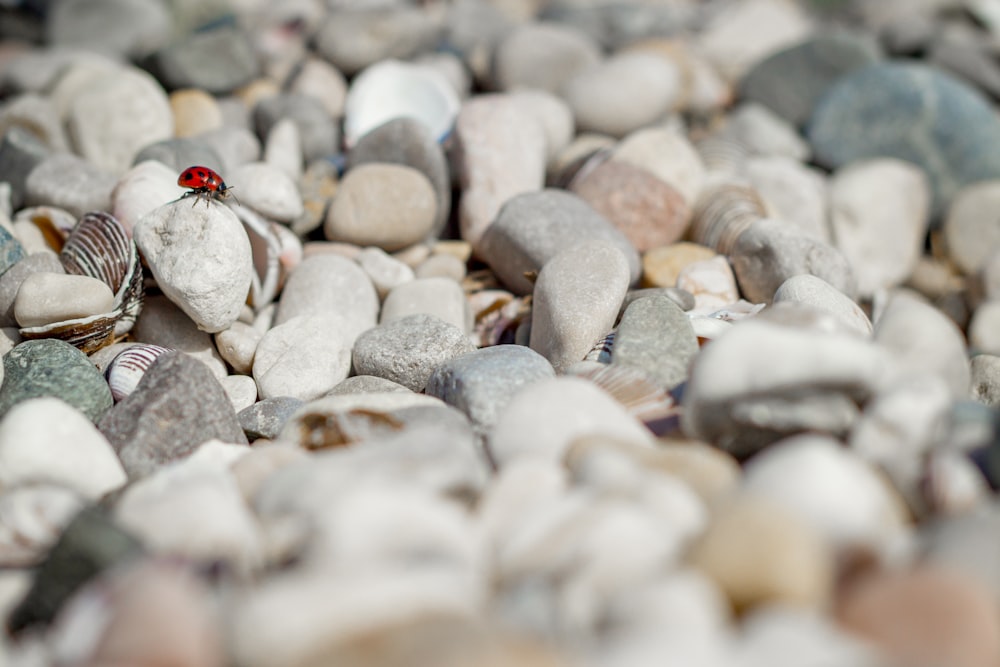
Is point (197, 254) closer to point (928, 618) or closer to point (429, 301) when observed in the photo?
point (429, 301)

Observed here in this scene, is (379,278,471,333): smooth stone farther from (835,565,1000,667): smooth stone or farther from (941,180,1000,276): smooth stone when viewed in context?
(941,180,1000,276): smooth stone

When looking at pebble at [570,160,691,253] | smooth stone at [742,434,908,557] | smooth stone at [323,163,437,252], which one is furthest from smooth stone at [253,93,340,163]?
smooth stone at [742,434,908,557]

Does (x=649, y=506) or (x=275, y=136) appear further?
(x=275, y=136)

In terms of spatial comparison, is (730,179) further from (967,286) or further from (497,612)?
(497,612)

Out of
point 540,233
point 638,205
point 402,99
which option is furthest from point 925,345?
point 402,99

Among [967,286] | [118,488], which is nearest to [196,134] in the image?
[118,488]

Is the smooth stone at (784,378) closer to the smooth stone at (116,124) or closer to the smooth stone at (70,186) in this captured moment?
the smooth stone at (70,186)
